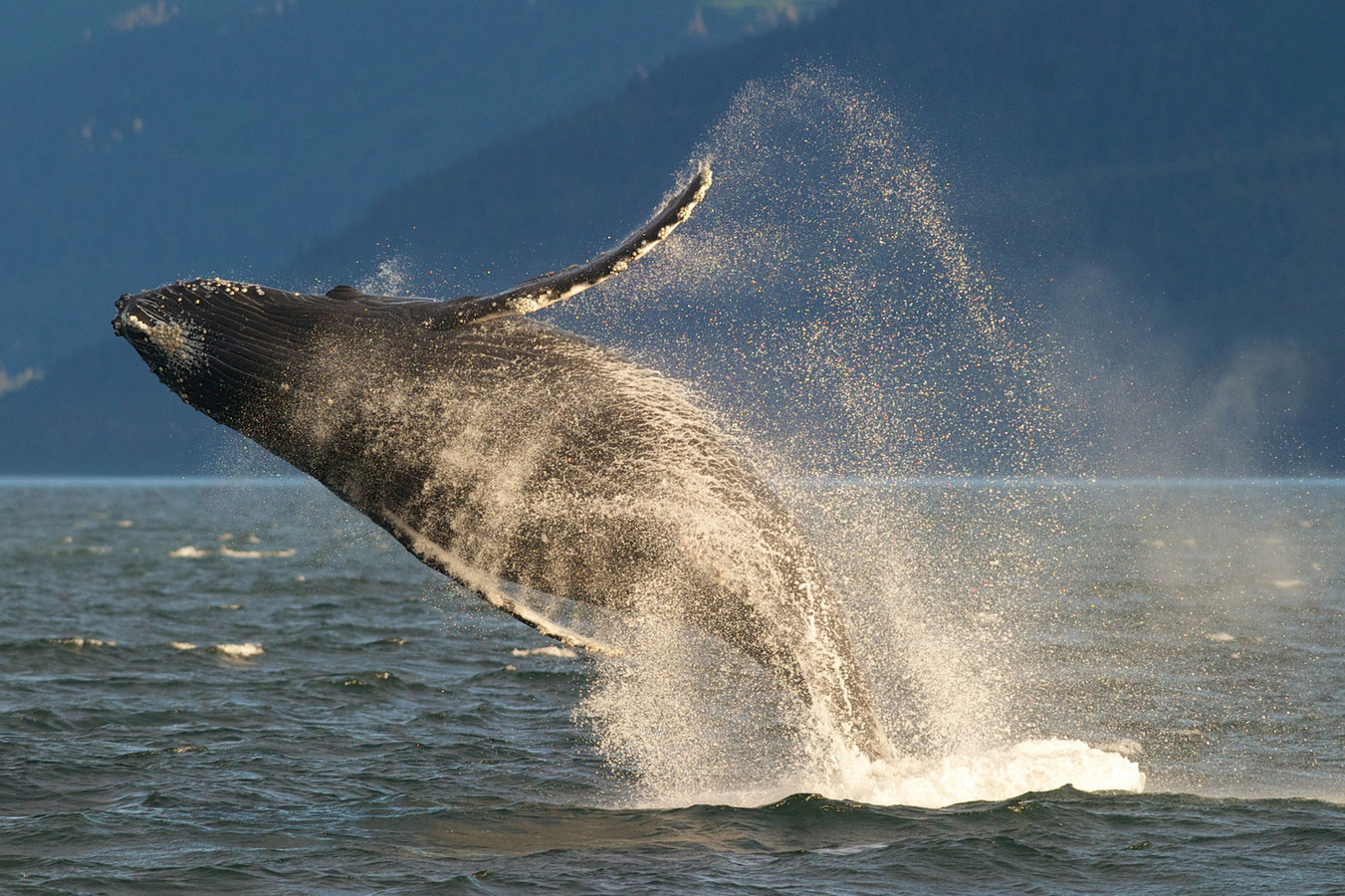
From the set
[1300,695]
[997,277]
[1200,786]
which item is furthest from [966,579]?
[997,277]

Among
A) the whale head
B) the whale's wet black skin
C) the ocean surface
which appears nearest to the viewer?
the ocean surface

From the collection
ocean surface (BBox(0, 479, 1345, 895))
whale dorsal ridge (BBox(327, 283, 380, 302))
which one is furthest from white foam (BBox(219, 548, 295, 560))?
whale dorsal ridge (BBox(327, 283, 380, 302))

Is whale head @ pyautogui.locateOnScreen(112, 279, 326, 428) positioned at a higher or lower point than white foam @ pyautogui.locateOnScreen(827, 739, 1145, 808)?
higher

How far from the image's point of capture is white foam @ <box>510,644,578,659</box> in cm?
2004

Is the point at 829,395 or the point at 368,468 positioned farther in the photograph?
the point at 829,395

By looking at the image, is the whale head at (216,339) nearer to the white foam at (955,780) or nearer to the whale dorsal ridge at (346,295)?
the whale dorsal ridge at (346,295)

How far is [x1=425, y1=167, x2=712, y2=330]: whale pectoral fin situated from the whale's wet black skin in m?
0.41

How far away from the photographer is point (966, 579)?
105ft

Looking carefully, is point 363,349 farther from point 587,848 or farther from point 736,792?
point 736,792

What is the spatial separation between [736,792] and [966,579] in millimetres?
21253

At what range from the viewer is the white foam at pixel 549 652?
2004 cm

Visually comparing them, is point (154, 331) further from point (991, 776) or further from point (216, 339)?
point (991, 776)

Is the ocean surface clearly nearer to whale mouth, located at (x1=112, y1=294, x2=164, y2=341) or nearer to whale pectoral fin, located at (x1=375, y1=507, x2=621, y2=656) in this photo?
whale pectoral fin, located at (x1=375, y1=507, x2=621, y2=656)

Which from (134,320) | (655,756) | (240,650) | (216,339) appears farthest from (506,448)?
(240,650)
